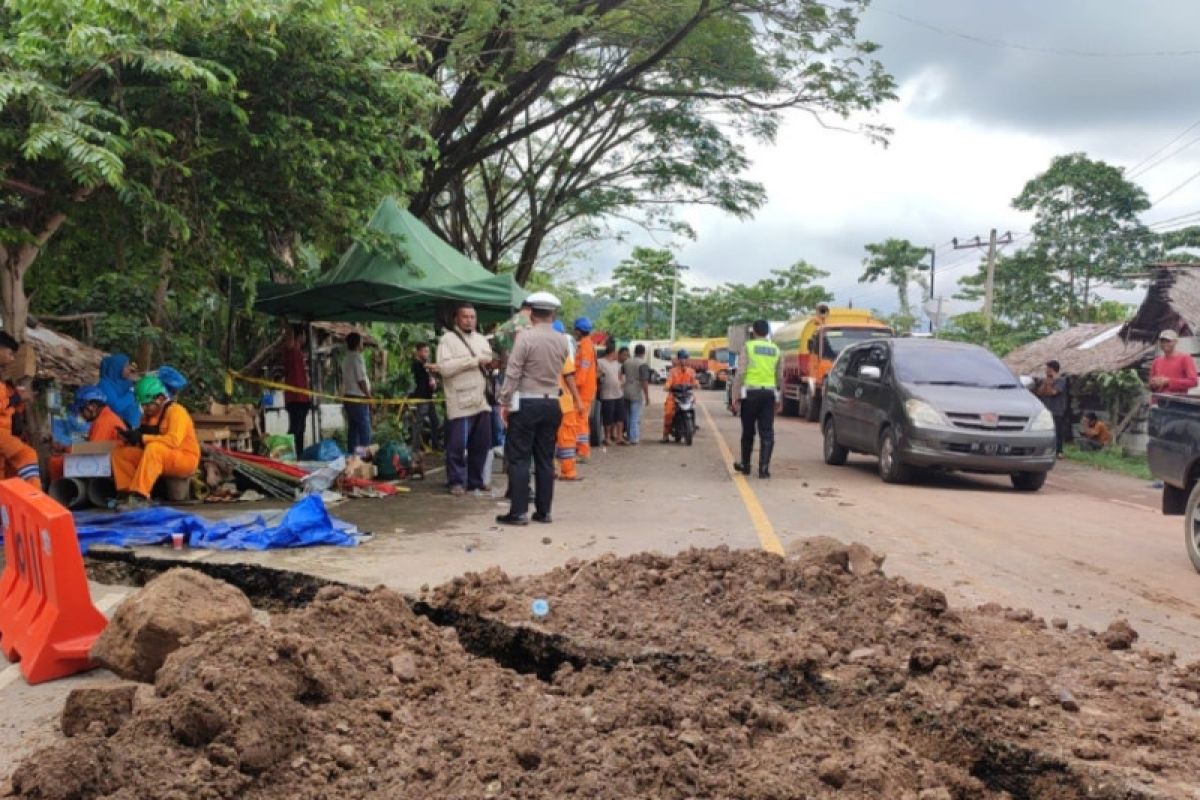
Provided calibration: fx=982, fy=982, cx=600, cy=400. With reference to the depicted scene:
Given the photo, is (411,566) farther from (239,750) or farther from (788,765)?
(788,765)

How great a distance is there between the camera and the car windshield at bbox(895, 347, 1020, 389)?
11609mm

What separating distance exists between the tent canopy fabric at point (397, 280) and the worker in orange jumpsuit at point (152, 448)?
8.49 feet

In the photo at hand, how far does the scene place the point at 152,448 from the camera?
8.17 m

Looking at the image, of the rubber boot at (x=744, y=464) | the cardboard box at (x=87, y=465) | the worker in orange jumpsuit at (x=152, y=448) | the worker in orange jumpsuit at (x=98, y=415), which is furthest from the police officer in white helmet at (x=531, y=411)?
the rubber boot at (x=744, y=464)

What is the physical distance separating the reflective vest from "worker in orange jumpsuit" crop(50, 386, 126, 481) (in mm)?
6494

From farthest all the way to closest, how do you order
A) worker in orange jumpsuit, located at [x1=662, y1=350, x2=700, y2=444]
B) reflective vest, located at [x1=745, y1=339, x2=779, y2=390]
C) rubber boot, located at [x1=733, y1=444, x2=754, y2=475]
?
worker in orange jumpsuit, located at [x1=662, y1=350, x2=700, y2=444] → rubber boot, located at [x1=733, y1=444, x2=754, y2=475] → reflective vest, located at [x1=745, y1=339, x2=779, y2=390]

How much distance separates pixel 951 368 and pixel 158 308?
1034cm

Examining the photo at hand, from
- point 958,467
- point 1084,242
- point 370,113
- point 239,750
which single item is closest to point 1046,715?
point 239,750

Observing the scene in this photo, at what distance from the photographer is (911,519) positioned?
338 inches

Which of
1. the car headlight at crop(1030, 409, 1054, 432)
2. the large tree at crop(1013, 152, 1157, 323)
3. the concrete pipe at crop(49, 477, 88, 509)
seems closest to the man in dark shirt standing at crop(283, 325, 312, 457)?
the concrete pipe at crop(49, 477, 88, 509)

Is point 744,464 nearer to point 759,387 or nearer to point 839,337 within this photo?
point 759,387

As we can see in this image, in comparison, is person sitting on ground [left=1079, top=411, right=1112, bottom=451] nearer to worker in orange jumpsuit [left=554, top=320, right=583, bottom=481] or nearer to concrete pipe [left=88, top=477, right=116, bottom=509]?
worker in orange jumpsuit [left=554, top=320, right=583, bottom=481]

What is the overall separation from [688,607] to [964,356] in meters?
8.63

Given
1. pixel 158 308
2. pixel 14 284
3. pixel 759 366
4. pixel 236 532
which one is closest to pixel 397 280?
pixel 14 284
